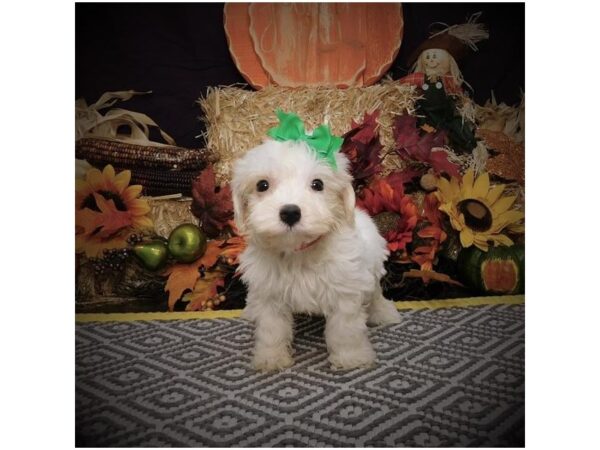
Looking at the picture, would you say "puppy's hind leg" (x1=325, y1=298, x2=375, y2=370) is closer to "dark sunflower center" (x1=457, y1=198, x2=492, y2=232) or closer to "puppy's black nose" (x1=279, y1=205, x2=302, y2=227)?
"puppy's black nose" (x1=279, y1=205, x2=302, y2=227)

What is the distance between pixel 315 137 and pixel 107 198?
3.60 feet

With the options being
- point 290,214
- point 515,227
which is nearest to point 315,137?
point 290,214

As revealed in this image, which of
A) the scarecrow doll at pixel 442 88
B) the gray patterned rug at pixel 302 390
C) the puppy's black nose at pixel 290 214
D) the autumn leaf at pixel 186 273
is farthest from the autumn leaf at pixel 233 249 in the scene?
the scarecrow doll at pixel 442 88

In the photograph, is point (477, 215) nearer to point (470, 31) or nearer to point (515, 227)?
point (515, 227)

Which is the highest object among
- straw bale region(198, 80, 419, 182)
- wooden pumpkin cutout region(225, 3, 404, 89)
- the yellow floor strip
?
wooden pumpkin cutout region(225, 3, 404, 89)

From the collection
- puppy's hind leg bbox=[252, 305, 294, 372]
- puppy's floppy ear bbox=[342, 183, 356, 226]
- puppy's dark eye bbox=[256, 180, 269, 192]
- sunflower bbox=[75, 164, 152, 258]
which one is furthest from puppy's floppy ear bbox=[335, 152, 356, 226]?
sunflower bbox=[75, 164, 152, 258]

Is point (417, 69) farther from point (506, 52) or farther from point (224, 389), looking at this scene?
point (224, 389)

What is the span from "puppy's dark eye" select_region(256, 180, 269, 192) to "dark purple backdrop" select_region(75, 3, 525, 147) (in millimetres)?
568

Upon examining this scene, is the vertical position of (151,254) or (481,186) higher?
(481,186)

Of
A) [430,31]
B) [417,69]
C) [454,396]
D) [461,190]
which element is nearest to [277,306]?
[454,396]

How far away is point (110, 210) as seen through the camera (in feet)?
5.72

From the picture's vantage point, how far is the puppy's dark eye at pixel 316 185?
1.20 metres

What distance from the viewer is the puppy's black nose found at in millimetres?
1071

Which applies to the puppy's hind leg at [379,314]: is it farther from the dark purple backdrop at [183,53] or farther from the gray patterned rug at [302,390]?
the dark purple backdrop at [183,53]
